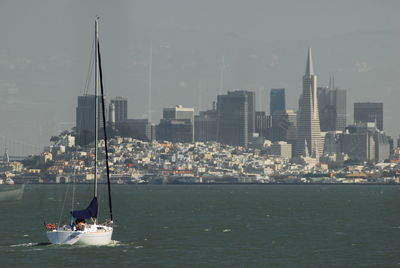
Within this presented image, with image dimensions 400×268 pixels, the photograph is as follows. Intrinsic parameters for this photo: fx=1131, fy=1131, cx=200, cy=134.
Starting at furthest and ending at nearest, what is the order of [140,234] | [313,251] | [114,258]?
[140,234]
[313,251]
[114,258]

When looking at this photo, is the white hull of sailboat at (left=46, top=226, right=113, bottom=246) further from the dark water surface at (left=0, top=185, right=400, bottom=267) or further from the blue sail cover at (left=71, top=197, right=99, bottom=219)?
the blue sail cover at (left=71, top=197, right=99, bottom=219)

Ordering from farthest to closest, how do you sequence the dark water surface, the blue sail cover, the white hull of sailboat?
the blue sail cover < the white hull of sailboat < the dark water surface

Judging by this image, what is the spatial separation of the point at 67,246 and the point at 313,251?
21183mm

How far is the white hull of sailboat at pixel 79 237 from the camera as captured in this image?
92.8 metres

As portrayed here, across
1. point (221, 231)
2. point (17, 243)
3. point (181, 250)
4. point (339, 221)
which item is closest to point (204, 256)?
point (181, 250)

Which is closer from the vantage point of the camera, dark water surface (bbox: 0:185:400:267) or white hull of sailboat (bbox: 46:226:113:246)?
dark water surface (bbox: 0:185:400:267)

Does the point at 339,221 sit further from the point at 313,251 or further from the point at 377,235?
the point at 313,251

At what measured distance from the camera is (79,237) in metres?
92.8

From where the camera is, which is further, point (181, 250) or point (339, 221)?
point (339, 221)

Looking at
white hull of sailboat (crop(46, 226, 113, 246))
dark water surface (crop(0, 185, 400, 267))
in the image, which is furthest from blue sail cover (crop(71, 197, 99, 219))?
dark water surface (crop(0, 185, 400, 267))

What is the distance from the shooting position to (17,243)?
10375 centimetres

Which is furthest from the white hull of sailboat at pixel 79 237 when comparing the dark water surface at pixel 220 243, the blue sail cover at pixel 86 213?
the blue sail cover at pixel 86 213

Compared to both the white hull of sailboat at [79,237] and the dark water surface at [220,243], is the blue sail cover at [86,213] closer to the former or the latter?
the white hull of sailboat at [79,237]

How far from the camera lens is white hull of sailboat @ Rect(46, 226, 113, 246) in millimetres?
92781
